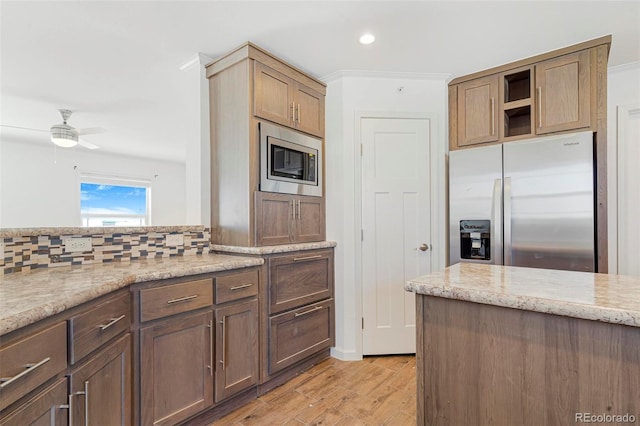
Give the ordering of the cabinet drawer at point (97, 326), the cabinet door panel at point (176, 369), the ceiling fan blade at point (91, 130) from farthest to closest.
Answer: the ceiling fan blade at point (91, 130) → the cabinet door panel at point (176, 369) → the cabinet drawer at point (97, 326)

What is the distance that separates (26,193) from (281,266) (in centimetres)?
513

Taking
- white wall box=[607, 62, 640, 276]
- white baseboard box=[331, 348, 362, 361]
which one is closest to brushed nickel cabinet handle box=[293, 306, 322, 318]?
white baseboard box=[331, 348, 362, 361]

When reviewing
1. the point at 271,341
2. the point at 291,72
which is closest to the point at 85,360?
the point at 271,341

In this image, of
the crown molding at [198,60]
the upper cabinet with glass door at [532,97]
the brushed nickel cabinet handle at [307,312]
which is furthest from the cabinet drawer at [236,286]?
the upper cabinet with glass door at [532,97]

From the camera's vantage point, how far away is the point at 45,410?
0.94 metres

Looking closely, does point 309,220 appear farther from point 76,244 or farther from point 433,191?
point 76,244

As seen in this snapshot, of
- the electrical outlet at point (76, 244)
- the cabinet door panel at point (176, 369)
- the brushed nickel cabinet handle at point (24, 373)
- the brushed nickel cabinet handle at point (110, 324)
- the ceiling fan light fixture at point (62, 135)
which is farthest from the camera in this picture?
the ceiling fan light fixture at point (62, 135)

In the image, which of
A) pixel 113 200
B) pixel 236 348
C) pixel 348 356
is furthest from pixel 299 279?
pixel 113 200

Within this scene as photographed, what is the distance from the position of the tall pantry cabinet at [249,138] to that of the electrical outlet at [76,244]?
0.78 metres

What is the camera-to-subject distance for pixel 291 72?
96.4 inches

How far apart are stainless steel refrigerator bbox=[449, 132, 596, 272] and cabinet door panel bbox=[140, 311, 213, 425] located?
2.00m

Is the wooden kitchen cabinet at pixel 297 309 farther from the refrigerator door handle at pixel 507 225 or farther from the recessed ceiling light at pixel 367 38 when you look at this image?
the recessed ceiling light at pixel 367 38

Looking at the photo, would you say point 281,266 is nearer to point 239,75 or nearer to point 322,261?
point 322,261

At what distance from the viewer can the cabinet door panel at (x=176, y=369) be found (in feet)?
4.90
